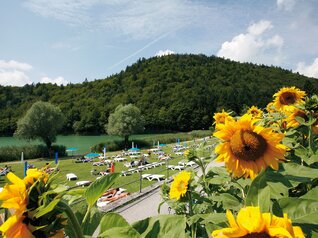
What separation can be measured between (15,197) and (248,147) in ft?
3.47

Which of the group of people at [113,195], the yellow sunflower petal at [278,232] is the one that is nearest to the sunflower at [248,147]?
the yellow sunflower petal at [278,232]

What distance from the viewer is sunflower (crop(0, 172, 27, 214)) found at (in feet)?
2.27

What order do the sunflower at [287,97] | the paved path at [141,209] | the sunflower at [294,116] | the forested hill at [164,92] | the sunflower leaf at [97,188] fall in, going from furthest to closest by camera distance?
the forested hill at [164,92] → the paved path at [141,209] → the sunflower at [287,97] → the sunflower at [294,116] → the sunflower leaf at [97,188]

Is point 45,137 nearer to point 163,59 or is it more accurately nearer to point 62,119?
point 62,119

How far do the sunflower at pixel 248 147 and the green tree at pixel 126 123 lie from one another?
4353cm

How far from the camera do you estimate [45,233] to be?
70 centimetres

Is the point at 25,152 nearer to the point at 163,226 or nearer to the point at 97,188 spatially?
the point at 97,188

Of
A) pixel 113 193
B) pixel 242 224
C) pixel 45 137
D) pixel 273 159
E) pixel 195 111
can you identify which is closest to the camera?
pixel 242 224

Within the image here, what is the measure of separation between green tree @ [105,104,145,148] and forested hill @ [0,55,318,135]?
3326cm

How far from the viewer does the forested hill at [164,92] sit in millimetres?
83000

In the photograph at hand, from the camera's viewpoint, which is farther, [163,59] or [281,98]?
[163,59]

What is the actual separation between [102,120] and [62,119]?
146ft

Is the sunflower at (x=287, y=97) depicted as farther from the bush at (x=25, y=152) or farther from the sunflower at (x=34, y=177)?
the bush at (x=25, y=152)

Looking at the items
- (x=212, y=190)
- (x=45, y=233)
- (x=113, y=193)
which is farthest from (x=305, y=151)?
(x=113, y=193)
